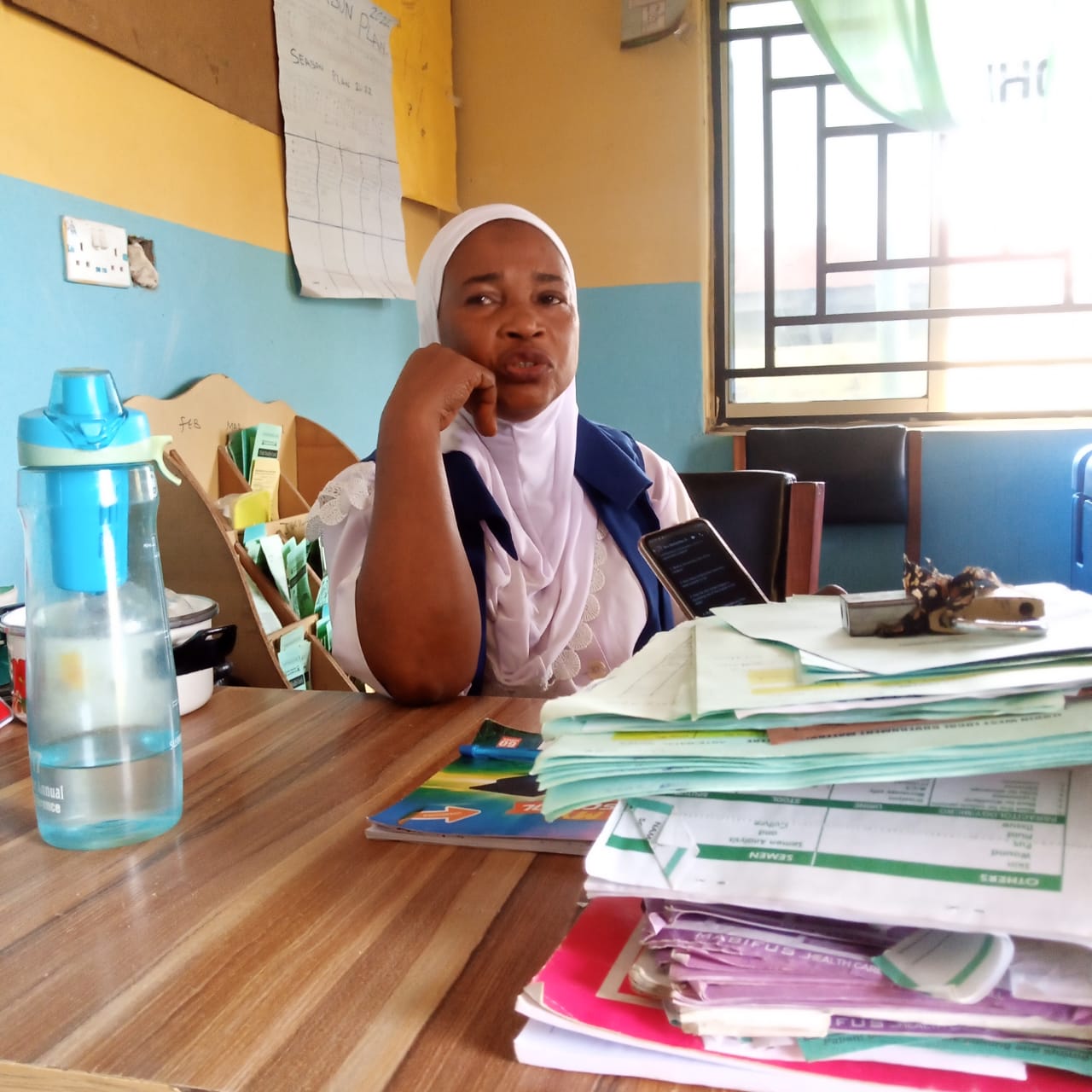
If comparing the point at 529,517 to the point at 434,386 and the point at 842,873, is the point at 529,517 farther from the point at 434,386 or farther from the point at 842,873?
the point at 842,873

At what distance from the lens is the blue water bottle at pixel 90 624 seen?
61 cm

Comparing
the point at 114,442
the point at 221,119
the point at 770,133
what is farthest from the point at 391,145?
the point at 114,442

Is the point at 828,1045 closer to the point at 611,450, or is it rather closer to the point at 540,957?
the point at 540,957

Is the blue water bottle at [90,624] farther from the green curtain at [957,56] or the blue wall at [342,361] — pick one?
the green curtain at [957,56]

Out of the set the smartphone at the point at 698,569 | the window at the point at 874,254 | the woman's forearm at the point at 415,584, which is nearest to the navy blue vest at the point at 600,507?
the woman's forearm at the point at 415,584

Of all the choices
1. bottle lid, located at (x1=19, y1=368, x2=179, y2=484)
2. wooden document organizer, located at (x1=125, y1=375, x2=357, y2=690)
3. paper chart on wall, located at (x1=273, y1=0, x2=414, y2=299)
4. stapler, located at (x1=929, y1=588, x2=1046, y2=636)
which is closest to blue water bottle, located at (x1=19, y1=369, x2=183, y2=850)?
bottle lid, located at (x1=19, y1=368, x2=179, y2=484)

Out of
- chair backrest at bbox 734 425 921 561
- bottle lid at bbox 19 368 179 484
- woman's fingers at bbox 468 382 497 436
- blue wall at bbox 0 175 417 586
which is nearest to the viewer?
bottle lid at bbox 19 368 179 484

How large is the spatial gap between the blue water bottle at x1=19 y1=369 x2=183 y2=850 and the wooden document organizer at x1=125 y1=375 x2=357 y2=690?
105cm

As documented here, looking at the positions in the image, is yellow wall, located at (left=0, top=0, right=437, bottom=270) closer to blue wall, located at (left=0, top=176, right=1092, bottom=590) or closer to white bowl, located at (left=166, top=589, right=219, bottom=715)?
blue wall, located at (left=0, top=176, right=1092, bottom=590)

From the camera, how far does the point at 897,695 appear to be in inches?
16.0

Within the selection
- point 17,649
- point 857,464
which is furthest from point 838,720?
point 857,464

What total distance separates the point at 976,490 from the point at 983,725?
9.79ft

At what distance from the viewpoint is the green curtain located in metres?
2.72

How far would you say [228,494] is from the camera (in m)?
2.16
